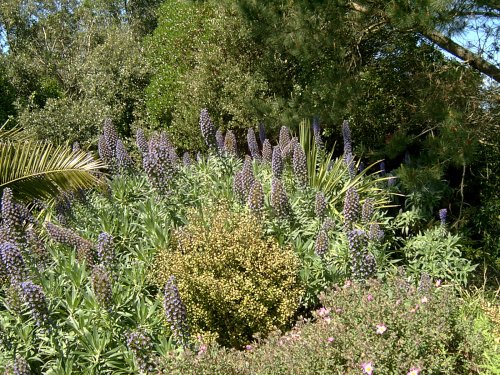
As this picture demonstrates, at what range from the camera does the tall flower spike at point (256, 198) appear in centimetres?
478

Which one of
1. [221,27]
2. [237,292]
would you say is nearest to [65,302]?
[237,292]

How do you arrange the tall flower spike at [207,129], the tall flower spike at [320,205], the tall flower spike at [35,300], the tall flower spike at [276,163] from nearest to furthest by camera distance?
the tall flower spike at [35,300] < the tall flower spike at [320,205] < the tall flower spike at [276,163] < the tall flower spike at [207,129]

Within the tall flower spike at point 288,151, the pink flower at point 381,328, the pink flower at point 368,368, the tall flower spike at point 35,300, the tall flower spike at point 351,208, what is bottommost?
the pink flower at point 368,368

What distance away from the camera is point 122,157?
19.0 ft

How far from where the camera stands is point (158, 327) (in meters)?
4.14

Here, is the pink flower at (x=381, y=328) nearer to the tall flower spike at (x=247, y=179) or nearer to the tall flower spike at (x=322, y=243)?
the tall flower spike at (x=322, y=243)

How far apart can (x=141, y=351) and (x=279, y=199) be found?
193cm

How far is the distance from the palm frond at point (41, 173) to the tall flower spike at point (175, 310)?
2.41m

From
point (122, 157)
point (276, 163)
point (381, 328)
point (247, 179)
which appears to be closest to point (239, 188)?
point (247, 179)

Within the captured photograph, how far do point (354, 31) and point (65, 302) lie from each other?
17.1ft

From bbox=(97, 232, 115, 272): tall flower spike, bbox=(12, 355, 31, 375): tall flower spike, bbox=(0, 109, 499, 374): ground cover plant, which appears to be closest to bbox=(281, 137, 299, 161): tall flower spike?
bbox=(0, 109, 499, 374): ground cover plant

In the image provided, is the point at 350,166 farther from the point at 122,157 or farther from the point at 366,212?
the point at 122,157

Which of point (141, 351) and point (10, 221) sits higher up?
point (10, 221)

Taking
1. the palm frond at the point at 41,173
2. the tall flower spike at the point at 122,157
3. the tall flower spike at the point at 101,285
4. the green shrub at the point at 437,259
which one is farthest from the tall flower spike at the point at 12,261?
the green shrub at the point at 437,259
